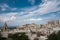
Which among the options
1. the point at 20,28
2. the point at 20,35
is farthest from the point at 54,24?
the point at 20,35

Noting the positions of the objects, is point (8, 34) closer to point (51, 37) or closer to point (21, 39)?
point (21, 39)

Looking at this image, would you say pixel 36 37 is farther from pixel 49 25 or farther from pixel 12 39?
pixel 49 25

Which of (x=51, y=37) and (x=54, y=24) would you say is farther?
(x=54, y=24)

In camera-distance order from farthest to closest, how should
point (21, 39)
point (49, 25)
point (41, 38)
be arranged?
point (49, 25) → point (41, 38) → point (21, 39)

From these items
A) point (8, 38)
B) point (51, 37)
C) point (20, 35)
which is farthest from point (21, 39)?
point (51, 37)

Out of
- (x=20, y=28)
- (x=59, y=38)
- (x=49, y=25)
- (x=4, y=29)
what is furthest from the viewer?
(x=49, y=25)

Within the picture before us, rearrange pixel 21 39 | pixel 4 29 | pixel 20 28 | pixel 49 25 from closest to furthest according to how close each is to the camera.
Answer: pixel 21 39 → pixel 4 29 → pixel 20 28 → pixel 49 25

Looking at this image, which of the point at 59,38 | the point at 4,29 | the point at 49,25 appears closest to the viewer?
the point at 59,38

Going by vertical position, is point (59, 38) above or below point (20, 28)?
below

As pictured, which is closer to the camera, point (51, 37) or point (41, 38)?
point (51, 37)
